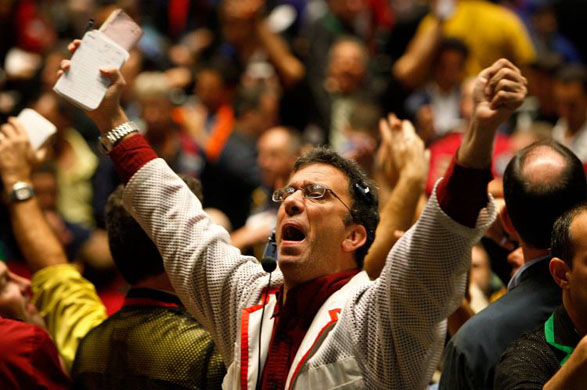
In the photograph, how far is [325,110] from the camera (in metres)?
8.00

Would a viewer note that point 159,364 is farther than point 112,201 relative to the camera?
No

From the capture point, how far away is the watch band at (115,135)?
3.27m

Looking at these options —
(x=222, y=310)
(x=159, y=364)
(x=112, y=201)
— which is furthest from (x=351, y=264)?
(x=112, y=201)

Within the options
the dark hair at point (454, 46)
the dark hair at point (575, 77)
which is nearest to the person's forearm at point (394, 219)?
the dark hair at point (575, 77)

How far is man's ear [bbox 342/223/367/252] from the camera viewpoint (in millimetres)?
3197

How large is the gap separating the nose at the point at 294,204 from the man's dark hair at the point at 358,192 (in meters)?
0.16

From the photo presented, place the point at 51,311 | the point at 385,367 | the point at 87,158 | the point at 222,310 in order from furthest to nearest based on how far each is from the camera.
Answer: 1. the point at 87,158
2. the point at 51,311
3. the point at 222,310
4. the point at 385,367

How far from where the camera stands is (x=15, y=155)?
400 centimetres

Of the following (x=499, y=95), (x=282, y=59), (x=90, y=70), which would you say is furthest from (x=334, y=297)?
(x=282, y=59)

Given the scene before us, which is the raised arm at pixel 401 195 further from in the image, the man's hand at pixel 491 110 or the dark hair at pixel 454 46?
the dark hair at pixel 454 46

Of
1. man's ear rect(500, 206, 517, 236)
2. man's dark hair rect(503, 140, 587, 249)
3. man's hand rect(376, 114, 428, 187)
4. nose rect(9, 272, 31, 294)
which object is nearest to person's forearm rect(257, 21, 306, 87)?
man's hand rect(376, 114, 428, 187)

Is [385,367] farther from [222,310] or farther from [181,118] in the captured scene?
[181,118]

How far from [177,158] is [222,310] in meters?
4.21

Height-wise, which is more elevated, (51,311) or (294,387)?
(294,387)
